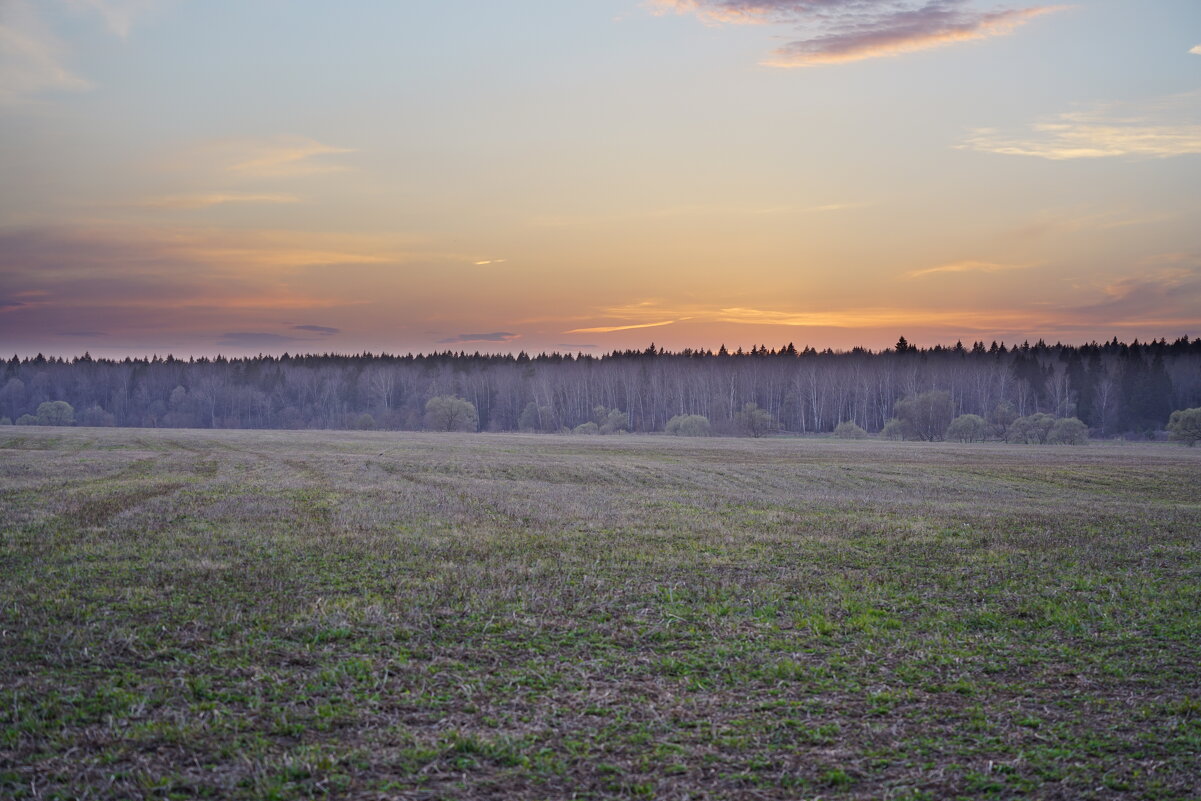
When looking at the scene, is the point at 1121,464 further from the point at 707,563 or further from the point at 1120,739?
the point at 1120,739

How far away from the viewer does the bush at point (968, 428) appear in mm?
100938

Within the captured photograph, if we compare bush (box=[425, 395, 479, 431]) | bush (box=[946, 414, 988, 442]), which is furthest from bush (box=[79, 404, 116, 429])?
bush (box=[946, 414, 988, 442])

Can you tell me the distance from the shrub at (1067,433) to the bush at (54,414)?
Answer: 150774 mm

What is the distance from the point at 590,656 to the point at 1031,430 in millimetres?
99929

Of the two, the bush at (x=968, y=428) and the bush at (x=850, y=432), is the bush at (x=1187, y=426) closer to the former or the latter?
the bush at (x=968, y=428)

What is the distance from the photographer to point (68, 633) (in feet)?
34.6

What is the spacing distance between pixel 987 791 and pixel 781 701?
2.36m

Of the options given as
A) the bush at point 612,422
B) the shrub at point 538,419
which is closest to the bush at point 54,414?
the shrub at point 538,419

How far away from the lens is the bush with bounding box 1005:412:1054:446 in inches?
3735

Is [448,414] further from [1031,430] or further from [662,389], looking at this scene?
[1031,430]

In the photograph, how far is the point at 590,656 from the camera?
33.6 feet

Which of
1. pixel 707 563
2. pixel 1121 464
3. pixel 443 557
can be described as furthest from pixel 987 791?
pixel 1121 464

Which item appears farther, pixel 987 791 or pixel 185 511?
pixel 185 511

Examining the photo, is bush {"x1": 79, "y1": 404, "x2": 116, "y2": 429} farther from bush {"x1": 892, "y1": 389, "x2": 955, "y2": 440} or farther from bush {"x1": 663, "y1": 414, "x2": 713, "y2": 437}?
bush {"x1": 892, "y1": 389, "x2": 955, "y2": 440}
